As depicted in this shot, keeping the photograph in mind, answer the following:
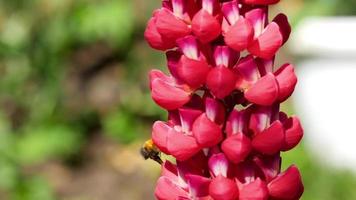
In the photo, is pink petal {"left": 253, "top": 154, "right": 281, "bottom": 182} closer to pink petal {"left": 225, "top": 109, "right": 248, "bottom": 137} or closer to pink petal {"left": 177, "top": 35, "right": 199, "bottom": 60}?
pink petal {"left": 225, "top": 109, "right": 248, "bottom": 137}

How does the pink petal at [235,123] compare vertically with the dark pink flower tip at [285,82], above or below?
below

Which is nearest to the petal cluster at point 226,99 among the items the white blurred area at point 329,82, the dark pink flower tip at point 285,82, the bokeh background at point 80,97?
the dark pink flower tip at point 285,82

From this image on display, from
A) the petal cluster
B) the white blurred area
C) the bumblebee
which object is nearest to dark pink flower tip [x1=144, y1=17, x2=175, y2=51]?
the petal cluster

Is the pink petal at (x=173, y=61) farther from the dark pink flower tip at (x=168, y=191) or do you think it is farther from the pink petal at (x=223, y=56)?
the dark pink flower tip at (x=168, y=191)

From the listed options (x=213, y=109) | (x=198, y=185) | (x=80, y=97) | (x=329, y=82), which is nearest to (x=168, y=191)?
(x=198, y=185)

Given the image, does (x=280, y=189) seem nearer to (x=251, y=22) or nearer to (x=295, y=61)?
(x=251, y=22)
